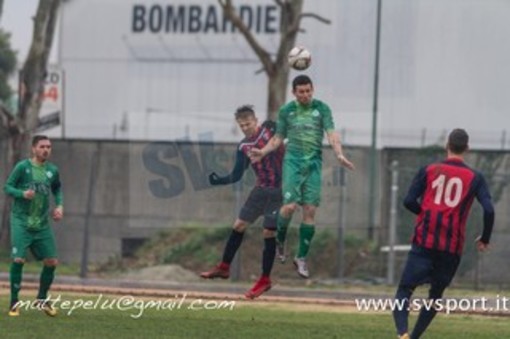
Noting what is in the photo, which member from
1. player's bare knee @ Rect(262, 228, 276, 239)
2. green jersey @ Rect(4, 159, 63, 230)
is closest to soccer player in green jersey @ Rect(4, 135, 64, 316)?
green jersey @ Rect(4, 159, 63, 230)

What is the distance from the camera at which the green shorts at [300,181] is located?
19.7 metres

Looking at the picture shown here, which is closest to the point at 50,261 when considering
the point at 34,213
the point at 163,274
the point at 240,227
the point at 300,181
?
the point at 34,213

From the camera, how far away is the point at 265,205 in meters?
20.8

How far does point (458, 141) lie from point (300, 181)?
135 inches

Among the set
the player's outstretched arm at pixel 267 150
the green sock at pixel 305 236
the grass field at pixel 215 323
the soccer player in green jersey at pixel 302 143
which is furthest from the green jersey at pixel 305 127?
the grass field at pixel 215 323

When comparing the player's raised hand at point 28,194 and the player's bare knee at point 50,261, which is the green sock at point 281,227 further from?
the player's raised hand at point 28,194

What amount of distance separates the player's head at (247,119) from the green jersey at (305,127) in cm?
74

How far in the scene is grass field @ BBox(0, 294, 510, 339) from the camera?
60.4ft

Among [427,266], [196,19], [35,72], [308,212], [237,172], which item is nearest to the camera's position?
[427,266]

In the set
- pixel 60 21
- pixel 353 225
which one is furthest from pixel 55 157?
pixel 60 21

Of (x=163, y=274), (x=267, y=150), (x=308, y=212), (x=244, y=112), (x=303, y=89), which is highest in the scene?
(x=303, y=89)

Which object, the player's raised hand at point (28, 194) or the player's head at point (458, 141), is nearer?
the player's head at point (458, 141)

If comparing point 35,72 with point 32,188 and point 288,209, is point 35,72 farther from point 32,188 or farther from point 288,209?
point 288,209

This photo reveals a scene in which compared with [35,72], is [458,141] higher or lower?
lower
